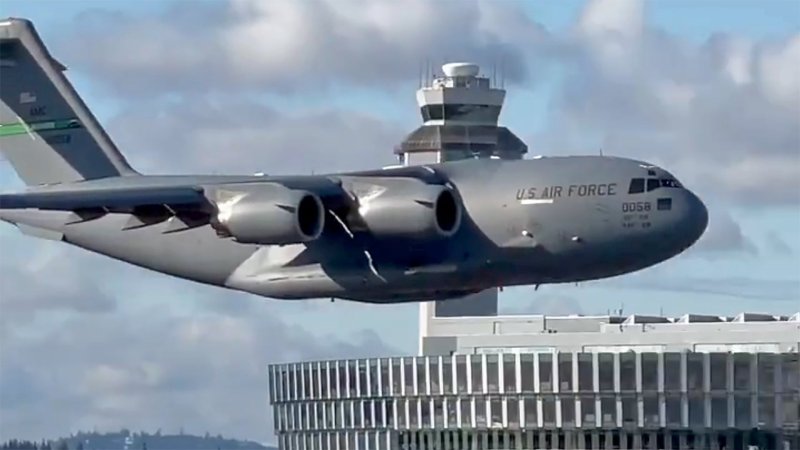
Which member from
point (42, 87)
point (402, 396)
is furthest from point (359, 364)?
point (42, 87)

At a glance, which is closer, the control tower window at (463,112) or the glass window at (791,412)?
the glass window at (791,412)

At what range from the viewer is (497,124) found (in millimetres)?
131000

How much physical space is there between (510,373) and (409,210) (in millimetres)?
52084

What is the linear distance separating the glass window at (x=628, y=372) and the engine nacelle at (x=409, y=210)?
4815 cm

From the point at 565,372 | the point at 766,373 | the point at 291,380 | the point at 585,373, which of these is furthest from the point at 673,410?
the point at 291,380

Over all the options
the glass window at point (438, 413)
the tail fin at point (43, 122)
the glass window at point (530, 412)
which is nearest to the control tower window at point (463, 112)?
the glass window at point (438, 413)

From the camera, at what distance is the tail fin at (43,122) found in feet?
202

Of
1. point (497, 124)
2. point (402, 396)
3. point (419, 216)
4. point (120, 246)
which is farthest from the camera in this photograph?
point (497, 124)

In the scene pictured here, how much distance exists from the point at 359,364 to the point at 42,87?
54159 mm

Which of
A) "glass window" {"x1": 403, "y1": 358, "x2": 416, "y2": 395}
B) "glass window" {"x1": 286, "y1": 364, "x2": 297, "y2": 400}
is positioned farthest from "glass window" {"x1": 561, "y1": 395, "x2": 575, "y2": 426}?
"glass window" {"x1": 286, "y1": 364, "x2": 297, "y2": 400}

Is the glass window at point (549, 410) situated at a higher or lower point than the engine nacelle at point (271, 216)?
lower

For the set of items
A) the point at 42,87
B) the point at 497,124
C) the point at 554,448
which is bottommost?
the point at 554,448

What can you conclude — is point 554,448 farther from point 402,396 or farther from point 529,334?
point 529,334

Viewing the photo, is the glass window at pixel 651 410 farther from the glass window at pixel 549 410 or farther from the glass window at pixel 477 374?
the glass window at pixel 477 374
